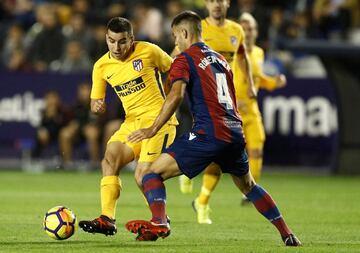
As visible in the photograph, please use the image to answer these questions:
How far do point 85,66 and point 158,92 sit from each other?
42.5 ft

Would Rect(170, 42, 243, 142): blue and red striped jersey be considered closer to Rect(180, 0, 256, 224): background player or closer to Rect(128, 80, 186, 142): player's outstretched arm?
Rect(128, 80, 186, 142): player's outstretched arm

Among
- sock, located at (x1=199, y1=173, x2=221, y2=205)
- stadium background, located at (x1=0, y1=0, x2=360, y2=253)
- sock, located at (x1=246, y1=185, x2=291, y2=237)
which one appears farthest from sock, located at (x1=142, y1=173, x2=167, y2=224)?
stadium background, located at (x1=0, y1=0, x2=360, y2=253)

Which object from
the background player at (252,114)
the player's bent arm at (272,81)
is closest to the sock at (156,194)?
the background player at (252,114)

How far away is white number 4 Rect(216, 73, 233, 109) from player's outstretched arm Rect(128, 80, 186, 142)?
13.8 inches

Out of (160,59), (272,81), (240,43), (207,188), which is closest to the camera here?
(160,59)

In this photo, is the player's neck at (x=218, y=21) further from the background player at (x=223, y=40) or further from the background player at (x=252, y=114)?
the background player at (x=252, y=114)

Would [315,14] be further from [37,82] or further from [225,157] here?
[225,157]

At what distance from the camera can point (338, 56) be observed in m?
20.3

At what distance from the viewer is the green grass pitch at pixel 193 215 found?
9.52 meters

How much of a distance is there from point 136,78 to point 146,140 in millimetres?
606

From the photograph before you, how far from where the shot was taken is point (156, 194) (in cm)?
933

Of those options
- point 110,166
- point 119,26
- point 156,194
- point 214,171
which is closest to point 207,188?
point 214,171

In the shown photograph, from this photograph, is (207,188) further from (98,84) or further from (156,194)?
(156,194)

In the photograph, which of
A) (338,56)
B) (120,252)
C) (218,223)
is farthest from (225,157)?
(338,56)
